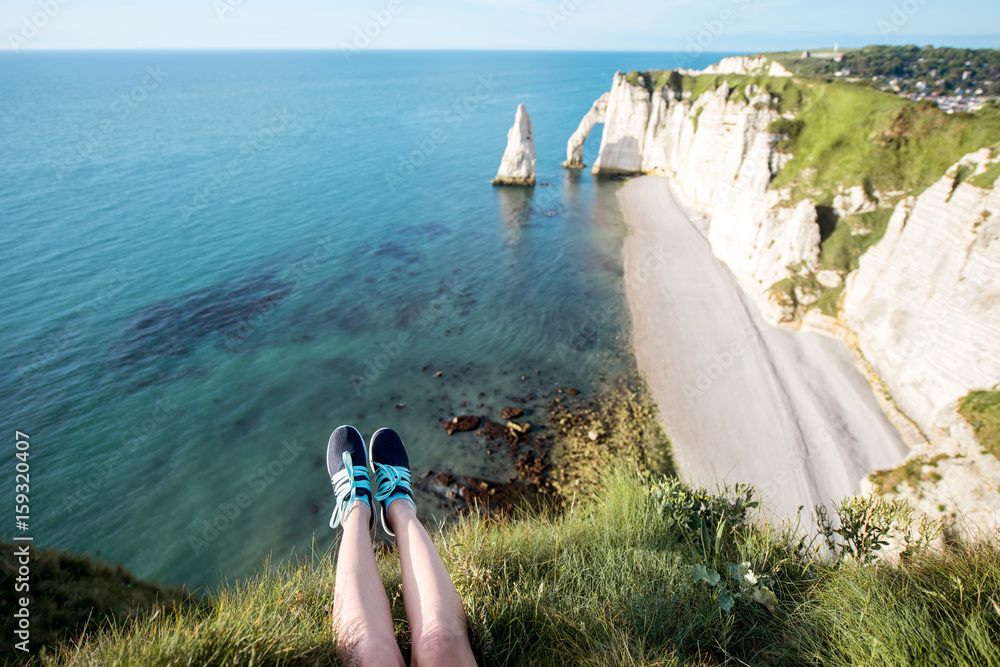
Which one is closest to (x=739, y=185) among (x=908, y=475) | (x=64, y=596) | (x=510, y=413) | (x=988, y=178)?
(x=988, y=178)

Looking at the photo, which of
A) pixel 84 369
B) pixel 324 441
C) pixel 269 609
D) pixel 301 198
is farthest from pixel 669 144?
pixel 269 609

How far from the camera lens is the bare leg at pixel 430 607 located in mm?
3585

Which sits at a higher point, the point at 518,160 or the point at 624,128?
the point at 624,128

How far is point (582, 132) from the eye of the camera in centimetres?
5572

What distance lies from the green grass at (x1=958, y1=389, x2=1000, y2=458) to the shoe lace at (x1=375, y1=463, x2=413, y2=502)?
13.8 m

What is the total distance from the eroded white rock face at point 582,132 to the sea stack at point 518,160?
358 inches

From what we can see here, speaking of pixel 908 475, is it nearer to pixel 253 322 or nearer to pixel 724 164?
pixel 253 322

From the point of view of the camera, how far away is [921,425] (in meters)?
16.0

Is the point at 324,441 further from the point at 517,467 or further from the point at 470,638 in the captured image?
the point at 470,638

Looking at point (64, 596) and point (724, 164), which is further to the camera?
point (724, 164)

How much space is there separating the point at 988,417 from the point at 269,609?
1626 cm

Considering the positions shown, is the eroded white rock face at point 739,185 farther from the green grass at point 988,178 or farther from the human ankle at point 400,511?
the human ankle at point 400,511

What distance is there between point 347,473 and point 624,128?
52.8 m

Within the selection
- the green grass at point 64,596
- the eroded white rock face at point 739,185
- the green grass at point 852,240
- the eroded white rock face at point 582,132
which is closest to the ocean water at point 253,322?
the eroded white rock face at point 582,132
